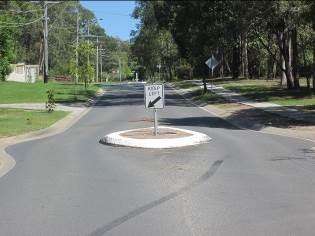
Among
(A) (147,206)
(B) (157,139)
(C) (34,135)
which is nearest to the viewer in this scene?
(A) (147,206)

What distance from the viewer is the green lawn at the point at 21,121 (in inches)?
938

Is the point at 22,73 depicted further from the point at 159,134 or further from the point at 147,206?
the point at 147,206

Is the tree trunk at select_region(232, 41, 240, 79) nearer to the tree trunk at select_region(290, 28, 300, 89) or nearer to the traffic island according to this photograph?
the tree trunk at select_region(290, 28, 300, 89)

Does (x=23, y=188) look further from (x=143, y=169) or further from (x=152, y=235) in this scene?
(x=152, y=235)

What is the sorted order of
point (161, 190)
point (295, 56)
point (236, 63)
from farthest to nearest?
point (236, 63), point (295, 56), point (161, 190)

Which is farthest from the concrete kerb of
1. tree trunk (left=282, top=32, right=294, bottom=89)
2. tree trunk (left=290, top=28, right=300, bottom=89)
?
tree trunk (left=282, top=32, right=294, bottom=89)

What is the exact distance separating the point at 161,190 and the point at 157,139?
6.55 m

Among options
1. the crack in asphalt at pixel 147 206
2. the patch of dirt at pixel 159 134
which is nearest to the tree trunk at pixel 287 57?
the patch of dirt at pixel 159 134

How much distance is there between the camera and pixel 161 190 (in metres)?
10.6

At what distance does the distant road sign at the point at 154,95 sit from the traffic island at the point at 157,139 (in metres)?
0.85

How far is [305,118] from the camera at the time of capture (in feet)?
89.3

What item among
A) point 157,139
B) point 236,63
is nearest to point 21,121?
point 157,139

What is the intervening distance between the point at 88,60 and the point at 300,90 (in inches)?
825

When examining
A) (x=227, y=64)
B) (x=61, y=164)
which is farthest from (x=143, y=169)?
(x=227, y=64)
